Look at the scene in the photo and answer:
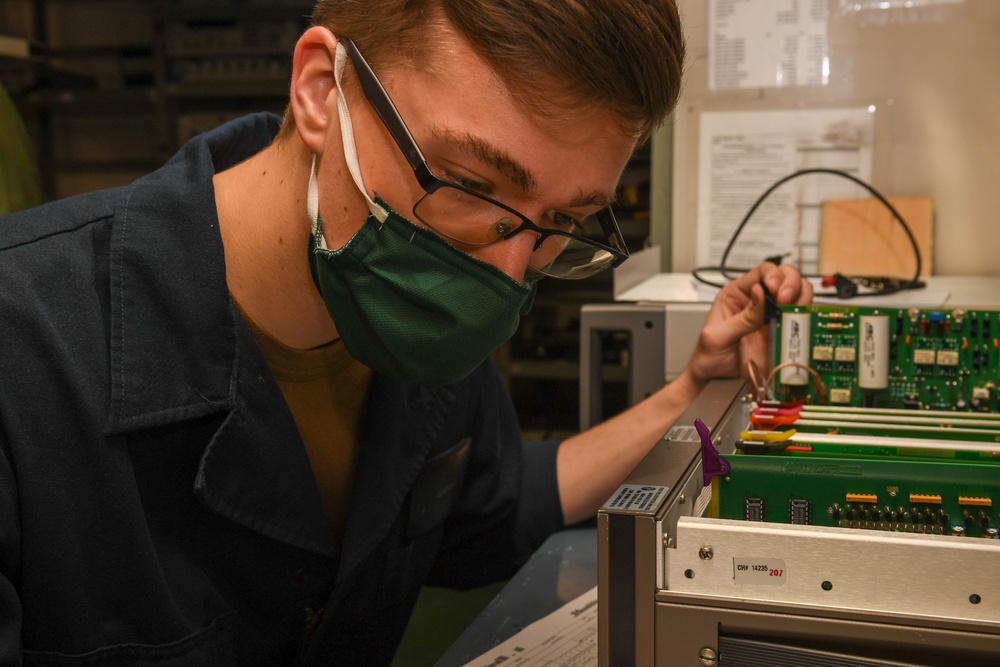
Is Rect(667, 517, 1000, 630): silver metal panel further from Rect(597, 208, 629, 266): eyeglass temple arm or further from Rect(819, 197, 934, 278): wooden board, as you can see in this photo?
Rect(819, 197, 934, 278): wooden board

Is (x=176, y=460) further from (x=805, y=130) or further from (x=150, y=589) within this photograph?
(x=805, y=130)

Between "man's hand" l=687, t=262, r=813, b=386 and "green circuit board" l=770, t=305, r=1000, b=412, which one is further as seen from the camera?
"man's hand" l=687, t=262, r=813, b=386

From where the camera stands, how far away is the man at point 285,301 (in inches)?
31.4

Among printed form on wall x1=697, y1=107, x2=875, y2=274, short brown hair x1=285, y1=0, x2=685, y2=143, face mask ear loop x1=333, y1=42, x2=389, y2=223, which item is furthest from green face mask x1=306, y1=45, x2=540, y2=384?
printed form on wall x1=697, y1=107, x2=875, y2=274

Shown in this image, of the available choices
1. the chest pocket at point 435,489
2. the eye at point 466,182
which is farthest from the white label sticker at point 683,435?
the chest pocket at point 435,489

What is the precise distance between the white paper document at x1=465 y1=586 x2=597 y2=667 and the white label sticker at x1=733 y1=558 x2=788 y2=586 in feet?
1.15

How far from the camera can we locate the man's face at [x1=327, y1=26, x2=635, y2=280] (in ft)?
2.59

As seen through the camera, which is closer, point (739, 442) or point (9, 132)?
point (739, 442)

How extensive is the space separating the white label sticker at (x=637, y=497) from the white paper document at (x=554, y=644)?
0.32 metres

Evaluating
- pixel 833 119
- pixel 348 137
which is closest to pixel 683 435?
pixel 348 137

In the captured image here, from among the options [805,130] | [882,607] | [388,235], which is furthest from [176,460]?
[805,130]

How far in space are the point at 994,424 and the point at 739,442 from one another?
0.94 ft

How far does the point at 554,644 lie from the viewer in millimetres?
999

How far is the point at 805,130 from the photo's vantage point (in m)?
1.85
